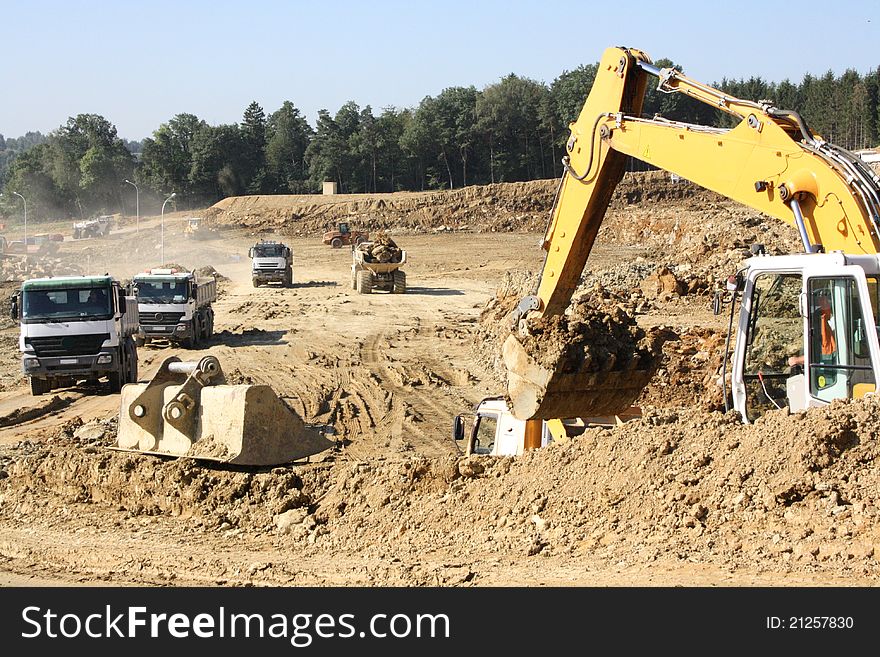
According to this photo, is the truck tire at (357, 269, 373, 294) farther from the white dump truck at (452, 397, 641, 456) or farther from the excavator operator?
the excavator operator

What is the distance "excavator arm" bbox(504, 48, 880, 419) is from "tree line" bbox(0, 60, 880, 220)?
5816cm

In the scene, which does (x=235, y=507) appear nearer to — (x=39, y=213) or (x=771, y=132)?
(x=771, y=132)

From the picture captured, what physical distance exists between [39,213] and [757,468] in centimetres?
11568

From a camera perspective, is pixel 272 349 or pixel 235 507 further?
pixel 272 349

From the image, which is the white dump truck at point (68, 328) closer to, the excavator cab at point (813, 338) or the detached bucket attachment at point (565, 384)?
the detached bucket attachment at point (565, 384)

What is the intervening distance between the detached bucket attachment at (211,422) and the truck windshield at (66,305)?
31.8ft

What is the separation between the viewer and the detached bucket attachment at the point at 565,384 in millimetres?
9969

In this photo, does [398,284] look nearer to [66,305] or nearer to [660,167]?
[66,305]

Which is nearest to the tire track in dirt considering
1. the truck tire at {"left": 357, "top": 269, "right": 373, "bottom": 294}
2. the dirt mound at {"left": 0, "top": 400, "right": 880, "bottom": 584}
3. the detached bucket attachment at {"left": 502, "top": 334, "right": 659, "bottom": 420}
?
the detached bucket attachment at {"left": 502, "top": 334, "right": 659, "bottom": 420}

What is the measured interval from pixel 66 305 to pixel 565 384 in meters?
13.0

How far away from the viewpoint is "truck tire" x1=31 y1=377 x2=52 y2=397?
65.9ft

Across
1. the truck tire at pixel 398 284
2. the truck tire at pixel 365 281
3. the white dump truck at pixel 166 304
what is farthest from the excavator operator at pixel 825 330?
the truck tire at pixel 398 284

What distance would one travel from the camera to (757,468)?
285 inches

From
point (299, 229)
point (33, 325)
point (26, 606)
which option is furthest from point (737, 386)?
point (299, 229)
